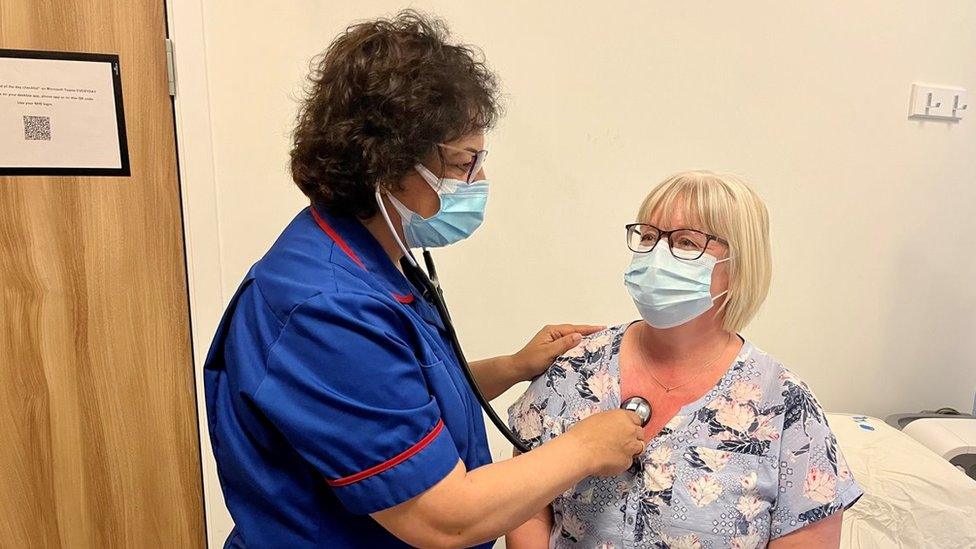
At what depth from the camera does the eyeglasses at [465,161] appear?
88 centimetres

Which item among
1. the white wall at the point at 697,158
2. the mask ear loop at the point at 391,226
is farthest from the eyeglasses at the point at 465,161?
the white wall at the point at 697,158

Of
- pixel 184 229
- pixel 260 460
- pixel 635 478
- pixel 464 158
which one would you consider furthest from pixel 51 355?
pixel 635 478

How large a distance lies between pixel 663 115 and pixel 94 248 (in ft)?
4.92

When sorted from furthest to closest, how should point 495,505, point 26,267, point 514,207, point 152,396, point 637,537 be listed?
point 514,207 < point 152,396 < point 26,267 < point 637,537 < point 495,505

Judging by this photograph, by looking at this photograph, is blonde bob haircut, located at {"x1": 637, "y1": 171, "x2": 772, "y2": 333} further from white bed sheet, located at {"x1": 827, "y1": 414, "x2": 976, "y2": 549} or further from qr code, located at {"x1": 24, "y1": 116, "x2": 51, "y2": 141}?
qr code, located at {"x1": 24, "y1": 116, "x2": 51, "y2": 141}

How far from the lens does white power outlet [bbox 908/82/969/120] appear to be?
2037 millimetres

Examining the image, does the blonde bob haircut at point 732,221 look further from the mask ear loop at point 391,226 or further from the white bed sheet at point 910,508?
the white bed sheet at point 910,508

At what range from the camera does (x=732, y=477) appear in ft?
3.36

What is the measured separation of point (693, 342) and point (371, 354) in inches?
25.6

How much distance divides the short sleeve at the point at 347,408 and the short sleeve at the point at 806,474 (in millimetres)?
610

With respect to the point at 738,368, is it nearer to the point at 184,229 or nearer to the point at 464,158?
the point at 464,158

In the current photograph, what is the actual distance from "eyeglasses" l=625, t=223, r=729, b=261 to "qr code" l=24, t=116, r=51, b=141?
1271 millimetres

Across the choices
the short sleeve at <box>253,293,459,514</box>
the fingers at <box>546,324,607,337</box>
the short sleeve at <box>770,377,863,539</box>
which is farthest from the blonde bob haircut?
the short sleeve at <box>253,293,459,514</box>

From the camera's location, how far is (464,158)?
0.90 meters
